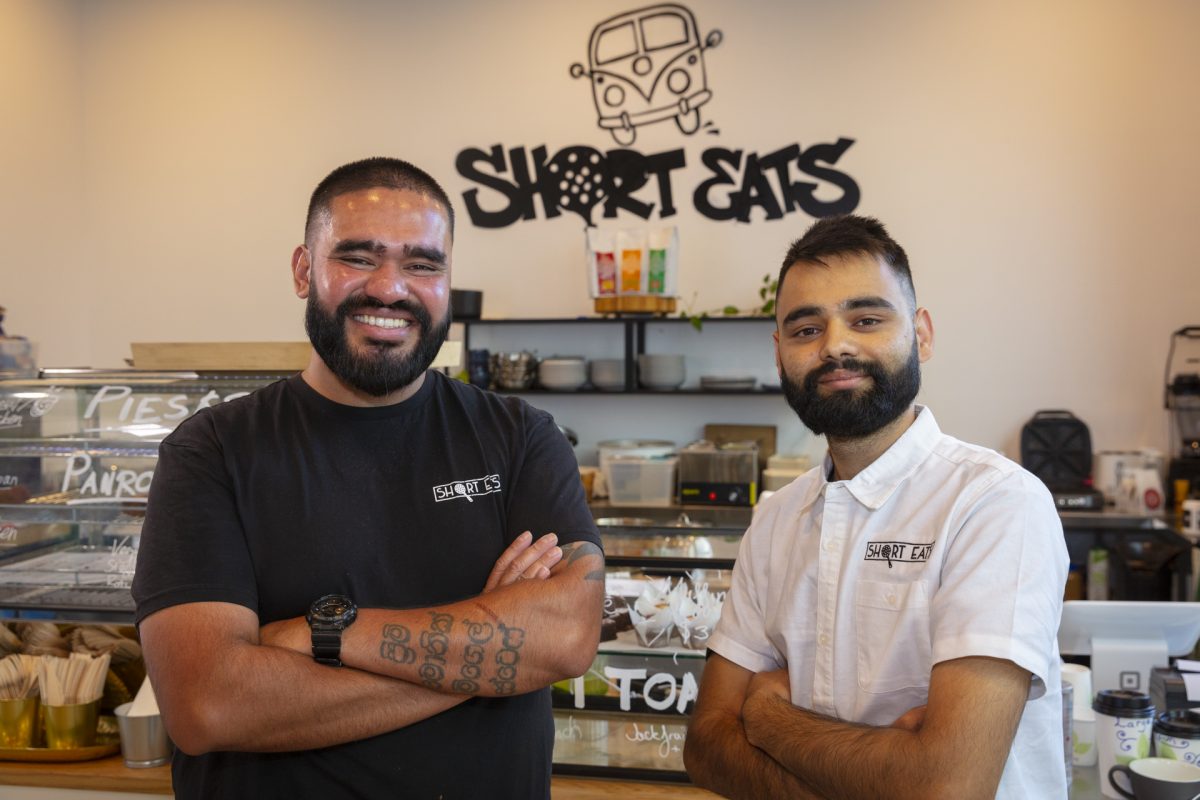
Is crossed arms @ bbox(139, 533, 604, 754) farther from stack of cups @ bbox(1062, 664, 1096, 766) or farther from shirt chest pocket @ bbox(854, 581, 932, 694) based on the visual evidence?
stack of cups @ bbox(1062, 664, 1096, 766)

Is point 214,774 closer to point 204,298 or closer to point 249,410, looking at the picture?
point 249,410

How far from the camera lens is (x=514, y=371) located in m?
4.95

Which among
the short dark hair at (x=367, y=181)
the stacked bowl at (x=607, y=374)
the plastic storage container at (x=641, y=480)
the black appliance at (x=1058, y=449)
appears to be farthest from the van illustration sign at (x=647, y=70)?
the short dark hair at (x=367, y=181)

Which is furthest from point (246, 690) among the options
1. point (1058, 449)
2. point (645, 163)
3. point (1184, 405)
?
point (1184, 405)

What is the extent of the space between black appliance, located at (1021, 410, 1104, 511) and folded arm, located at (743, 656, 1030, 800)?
3652mm

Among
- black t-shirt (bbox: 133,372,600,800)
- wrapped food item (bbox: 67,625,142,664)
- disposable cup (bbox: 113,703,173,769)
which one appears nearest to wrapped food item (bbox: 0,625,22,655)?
wrapped food item (bbox: 67,625,142,664)

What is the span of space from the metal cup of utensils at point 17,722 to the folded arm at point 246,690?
104 centimetres

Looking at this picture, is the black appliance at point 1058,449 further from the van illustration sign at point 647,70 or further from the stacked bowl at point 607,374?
the van illustration sign at point 647,70

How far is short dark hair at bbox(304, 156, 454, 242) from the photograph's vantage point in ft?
5.41

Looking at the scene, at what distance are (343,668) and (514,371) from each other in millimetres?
3527

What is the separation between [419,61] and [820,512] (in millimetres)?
4357

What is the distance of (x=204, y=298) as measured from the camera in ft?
18.1

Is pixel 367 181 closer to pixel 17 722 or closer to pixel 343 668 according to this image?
pixel 343 668

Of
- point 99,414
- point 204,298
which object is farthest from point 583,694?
point 204,298
